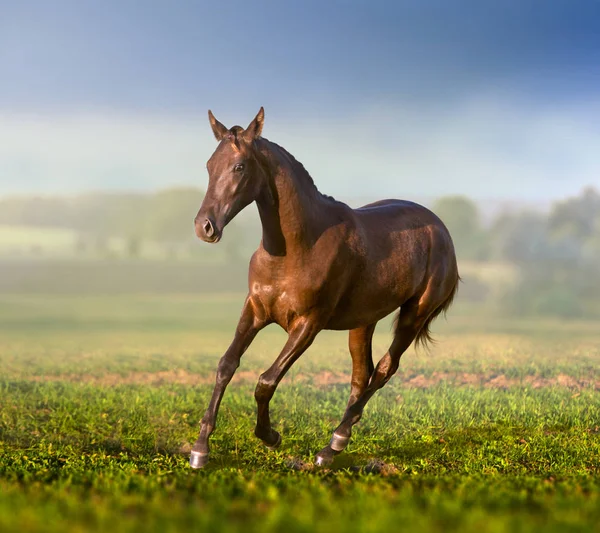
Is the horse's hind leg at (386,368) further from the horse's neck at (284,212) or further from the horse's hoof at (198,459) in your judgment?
the horse's neck at (284,212)

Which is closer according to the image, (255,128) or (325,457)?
(255,128)

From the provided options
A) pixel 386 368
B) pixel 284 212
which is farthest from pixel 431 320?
pixel 284 212

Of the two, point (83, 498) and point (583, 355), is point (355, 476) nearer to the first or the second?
point (83, 498)

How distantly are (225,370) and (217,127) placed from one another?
199cm

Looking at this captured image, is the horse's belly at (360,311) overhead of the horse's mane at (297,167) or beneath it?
beneath

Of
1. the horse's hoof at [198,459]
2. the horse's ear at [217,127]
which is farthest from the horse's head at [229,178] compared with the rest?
the horse's hoof at [198,459]

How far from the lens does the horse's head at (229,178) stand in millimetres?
6074

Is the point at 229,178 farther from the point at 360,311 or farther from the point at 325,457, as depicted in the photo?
the point at 325,457

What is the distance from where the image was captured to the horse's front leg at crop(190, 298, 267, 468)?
675 cm

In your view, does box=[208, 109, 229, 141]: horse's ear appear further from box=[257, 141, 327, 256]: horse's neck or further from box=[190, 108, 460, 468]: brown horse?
box=[257, 141, 327, 256]: horse's neck

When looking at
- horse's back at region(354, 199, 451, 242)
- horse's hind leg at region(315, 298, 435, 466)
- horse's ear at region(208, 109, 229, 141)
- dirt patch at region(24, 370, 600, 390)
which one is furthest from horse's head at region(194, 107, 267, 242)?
dirt patch at region(24, 370, 600, 390)

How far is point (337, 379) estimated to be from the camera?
1164cm

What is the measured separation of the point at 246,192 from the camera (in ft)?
20.8

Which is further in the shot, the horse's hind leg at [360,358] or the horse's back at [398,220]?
→ the horse's hind leg at [360,358]
